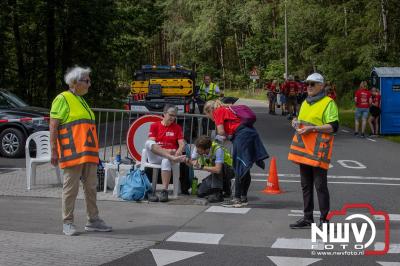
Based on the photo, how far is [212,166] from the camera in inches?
393

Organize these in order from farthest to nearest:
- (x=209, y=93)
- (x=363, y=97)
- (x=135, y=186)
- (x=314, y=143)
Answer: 1. (x=209, y=93)
2. (x=363, y=97)
3. (x=135, y=186)
4. (x=314, y=143)

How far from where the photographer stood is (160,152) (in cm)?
982

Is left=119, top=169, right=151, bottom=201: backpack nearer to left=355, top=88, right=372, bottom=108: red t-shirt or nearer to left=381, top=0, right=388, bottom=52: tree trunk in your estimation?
left=355, top=88, right=372, bottom=108: red t-shirt

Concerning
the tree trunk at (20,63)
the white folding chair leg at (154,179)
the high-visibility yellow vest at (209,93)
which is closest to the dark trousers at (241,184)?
the white folding chair leg at (154,179)

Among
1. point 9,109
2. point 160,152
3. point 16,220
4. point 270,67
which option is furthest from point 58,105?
point 270,67

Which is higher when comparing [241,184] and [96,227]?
[241,184]

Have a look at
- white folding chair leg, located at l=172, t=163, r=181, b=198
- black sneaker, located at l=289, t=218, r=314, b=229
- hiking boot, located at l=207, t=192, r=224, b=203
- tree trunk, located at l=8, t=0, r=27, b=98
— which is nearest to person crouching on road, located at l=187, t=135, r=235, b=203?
hiking boot, located at l=207, t=192, r=224, b=203

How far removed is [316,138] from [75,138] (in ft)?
9.13

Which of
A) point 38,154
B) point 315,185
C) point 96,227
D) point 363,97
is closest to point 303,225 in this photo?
point 315,185

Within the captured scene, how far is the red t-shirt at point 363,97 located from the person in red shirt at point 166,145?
1229cm

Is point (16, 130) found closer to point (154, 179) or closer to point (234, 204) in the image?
point (154, 179)

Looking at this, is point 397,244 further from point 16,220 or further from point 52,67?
point 52,67

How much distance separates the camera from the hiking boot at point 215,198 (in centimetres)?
974

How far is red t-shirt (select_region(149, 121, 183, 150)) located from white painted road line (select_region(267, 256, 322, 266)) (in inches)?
148
